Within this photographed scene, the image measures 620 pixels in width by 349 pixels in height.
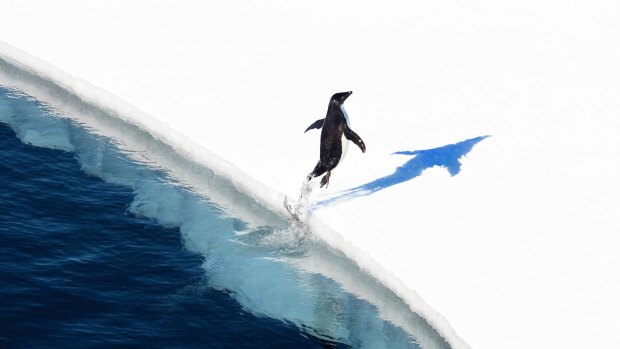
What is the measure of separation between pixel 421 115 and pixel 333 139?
3.38 m

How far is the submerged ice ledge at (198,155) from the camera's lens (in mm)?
11531

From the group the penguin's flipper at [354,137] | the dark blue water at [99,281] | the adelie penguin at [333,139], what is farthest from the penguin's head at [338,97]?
the dark blue water at [99,281]

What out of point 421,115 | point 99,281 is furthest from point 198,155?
point 421,115

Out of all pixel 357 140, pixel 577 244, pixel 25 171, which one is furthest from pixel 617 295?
pixel 25 171

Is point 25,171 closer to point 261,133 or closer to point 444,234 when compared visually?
point 261,133

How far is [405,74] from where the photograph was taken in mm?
18188

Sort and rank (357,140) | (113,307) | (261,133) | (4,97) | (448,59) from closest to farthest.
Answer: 1. (113,307)
2. (357,140)
3. (261,133)
4. (4,97)
5. (448,59)

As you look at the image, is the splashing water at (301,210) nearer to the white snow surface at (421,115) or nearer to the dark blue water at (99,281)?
the white snow surface at (421,115)

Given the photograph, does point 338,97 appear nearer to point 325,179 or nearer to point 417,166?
point 325,179

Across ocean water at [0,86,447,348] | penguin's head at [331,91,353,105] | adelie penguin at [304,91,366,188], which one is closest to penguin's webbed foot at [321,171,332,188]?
adelie penguin at [304,91,366,188]

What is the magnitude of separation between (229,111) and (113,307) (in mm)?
6004

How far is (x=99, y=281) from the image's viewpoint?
1159 centimetres

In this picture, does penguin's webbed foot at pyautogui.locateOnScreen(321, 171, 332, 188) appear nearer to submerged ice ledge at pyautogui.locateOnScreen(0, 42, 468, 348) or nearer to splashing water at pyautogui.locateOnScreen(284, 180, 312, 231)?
splashing water at pyautogui.locateOnScreen(284, 180, 312, 231)

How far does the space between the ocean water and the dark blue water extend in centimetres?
2
